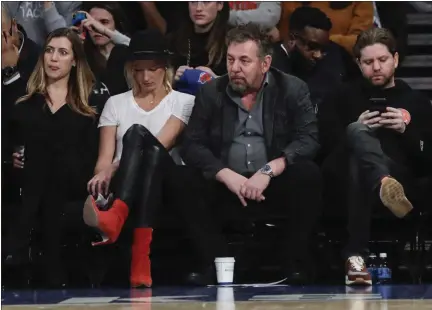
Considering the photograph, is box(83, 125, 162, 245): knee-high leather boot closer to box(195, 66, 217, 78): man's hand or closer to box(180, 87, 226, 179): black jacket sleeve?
box(180, 87, 226, 179): black jacket sleeve

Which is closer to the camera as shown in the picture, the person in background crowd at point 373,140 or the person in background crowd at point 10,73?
the person in background crowd at point 373,140

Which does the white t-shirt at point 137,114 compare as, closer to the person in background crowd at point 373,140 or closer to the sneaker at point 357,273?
the person in background crowd at point 373,140

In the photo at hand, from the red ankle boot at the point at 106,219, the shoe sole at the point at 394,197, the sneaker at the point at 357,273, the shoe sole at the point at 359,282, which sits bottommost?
the shoe sole at the point at 359,282

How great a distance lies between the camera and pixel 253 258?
596 centimetres

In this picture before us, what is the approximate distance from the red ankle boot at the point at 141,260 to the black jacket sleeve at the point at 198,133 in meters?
0.45

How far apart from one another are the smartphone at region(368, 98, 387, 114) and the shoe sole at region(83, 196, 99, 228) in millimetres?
1521

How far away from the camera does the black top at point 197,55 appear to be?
615 centimetres

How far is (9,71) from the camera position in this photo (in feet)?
20.1

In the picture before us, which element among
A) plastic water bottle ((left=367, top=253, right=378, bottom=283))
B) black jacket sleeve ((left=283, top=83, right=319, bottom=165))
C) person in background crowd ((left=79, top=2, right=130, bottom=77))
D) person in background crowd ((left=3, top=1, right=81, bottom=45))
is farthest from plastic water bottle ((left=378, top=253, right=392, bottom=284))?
person in background crowd ((left=3, top=1, right=81, bottom=45))

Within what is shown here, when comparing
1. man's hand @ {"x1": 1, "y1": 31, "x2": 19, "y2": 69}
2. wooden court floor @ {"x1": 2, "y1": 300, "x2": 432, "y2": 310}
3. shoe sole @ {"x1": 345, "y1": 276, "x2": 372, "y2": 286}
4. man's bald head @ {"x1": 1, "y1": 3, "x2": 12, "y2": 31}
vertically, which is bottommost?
wooden court floor @ {"x1": 2, "y1": 300, "x2": 432, "y2": 310}

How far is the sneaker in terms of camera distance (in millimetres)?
5465

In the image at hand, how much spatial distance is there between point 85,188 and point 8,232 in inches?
18.7

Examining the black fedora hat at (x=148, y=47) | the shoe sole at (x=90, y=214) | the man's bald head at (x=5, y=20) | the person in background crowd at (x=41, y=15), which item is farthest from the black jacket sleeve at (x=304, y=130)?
the man's bald head at (x=5, y=20)

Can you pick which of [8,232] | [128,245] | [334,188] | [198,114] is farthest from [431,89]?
[8,232]
